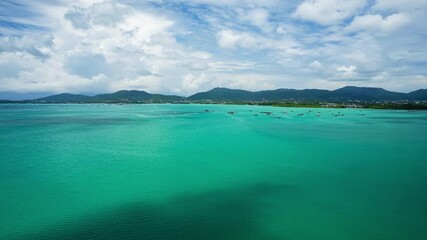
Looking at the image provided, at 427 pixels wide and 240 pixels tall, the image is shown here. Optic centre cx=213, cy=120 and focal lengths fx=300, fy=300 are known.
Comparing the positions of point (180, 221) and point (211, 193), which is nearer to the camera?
point (180, 221)

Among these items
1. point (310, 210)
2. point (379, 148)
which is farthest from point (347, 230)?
point (379, 148)

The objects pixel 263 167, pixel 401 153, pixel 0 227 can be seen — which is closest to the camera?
pixel 0 227

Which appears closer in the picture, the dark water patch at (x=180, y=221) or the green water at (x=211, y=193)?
the dark water patch at (x=180, y=221)

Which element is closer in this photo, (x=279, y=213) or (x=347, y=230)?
(x=347, y=230)

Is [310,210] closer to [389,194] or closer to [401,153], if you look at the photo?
[389,194]

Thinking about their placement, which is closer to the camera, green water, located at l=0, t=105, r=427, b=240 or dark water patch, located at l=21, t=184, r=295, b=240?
dark water patch, located at l=21, t=184, r=295, b=240

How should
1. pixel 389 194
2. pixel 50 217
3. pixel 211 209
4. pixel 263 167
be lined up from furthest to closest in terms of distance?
pixel 263 167 → pixel 389 194 → pixel 211 209 → pixel 50 217

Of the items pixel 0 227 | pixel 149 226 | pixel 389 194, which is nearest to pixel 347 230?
pixel 389 194
